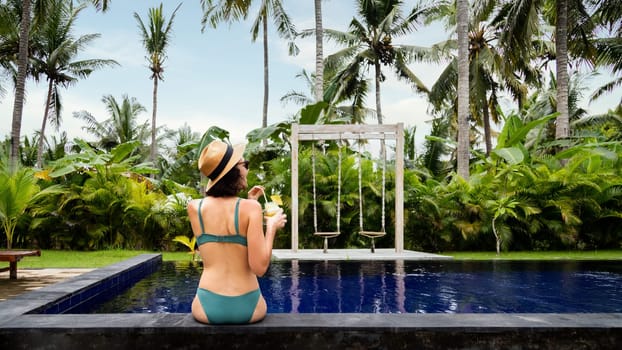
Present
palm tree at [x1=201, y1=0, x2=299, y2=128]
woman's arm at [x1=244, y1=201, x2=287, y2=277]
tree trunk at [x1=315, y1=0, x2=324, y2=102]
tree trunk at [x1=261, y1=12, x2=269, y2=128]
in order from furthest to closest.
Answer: tree trunk at [x1=261, y1=12, x2=269, y2=128] < palm tree at [x1=201, y1=0, x2=299, y2=128] < tree trunk at [x1=315, y1=0, x2=324, y2=102] < woman's arm at [x1=244, y1=201, x2=287, y2=277]

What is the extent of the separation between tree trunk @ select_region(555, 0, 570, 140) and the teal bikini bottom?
1266 centimetres

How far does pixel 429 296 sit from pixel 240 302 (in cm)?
310

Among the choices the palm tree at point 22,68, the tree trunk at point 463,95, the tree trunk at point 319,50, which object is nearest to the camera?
the tree trunk at point 463,95

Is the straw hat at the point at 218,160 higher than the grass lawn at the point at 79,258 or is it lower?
higher

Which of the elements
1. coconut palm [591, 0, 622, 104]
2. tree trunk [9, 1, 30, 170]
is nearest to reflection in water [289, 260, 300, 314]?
tree trunk [9, 1, 30, 170]

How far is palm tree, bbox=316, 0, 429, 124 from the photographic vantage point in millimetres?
21312

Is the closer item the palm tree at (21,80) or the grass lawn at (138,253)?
the grass lawn at (138,253)

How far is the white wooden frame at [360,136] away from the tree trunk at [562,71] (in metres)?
6.06

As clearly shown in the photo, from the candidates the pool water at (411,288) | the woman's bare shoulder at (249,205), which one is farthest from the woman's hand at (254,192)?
the pool water at (411,288)

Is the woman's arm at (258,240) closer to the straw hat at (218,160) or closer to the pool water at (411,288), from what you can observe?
the straw hat at (218,160)

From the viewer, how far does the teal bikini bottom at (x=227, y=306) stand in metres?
2.59

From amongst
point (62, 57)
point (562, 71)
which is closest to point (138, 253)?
point (562, 71)

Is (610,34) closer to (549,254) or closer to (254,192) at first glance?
(549,254)

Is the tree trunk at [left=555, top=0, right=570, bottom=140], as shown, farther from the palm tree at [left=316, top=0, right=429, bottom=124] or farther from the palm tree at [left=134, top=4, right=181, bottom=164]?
the palm tree at [left=134, top=4, right=181, bottom=164]
